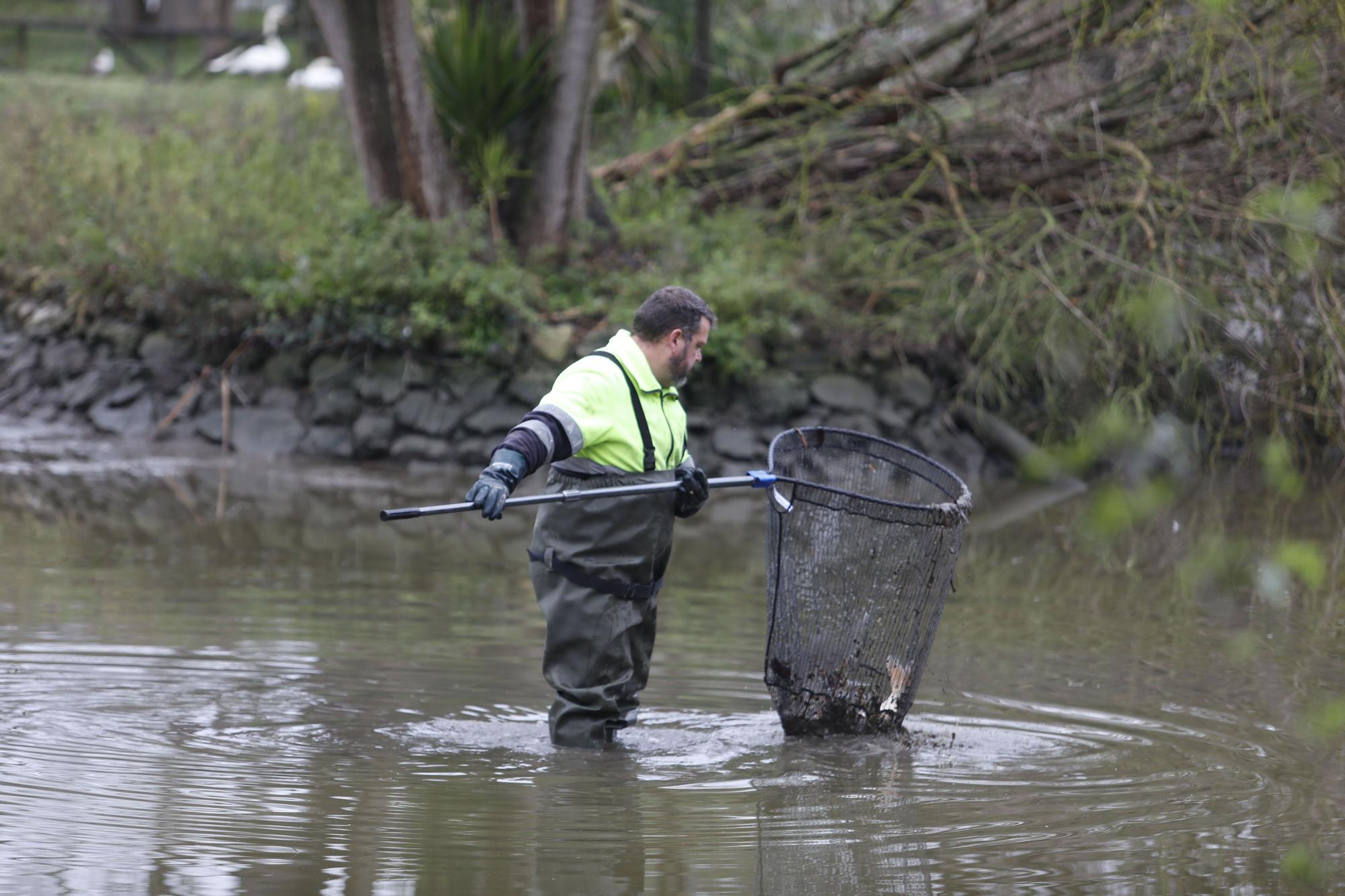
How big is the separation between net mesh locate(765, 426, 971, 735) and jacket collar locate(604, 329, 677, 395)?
484 millimetres

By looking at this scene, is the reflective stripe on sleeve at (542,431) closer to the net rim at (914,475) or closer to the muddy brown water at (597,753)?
the net rim at (914,475)

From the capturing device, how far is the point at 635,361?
4.89 m

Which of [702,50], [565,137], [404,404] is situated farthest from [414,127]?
[702,50]

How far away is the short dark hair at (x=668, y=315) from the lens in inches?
193

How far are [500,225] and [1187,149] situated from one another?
223 inches

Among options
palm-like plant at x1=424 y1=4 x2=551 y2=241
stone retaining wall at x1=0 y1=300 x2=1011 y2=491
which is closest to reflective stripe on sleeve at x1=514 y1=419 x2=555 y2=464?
stone retaining wall at x1=0 y1=300 x2=1011 y2=491

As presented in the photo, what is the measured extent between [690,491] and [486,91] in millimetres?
8372

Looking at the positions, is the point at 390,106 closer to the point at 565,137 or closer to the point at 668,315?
the point at 565,137

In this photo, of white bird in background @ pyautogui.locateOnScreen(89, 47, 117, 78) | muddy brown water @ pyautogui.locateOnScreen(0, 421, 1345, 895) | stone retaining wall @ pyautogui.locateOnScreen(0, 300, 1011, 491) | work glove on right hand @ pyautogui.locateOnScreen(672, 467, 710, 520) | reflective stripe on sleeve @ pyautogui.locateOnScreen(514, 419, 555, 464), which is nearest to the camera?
muddy brown water @ pyautogui.locateOnScreen(0, 421, 1345, 895)

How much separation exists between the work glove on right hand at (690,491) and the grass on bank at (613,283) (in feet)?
20.9

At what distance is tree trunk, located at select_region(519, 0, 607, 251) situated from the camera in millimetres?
12609

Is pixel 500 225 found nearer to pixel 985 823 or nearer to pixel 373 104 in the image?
pixel 373 104

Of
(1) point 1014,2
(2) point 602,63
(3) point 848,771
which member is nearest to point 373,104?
(2) point 602,63

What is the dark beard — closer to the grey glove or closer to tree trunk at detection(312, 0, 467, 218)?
the grey glove
